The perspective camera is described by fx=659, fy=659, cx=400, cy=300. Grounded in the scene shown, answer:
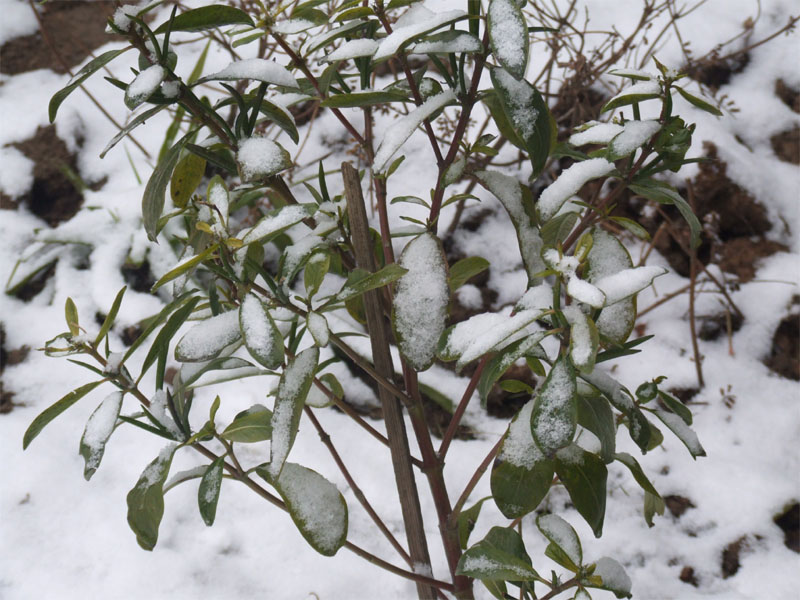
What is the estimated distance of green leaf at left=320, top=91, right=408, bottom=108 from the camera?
64cm

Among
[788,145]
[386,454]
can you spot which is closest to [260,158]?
[386,454]

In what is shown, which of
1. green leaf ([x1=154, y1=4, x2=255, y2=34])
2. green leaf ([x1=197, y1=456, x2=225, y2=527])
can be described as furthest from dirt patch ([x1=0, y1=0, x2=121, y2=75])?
green leaf ([x1=197, y1=456, x2=225, y2=527])

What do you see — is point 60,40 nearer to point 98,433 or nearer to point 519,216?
point 98,433

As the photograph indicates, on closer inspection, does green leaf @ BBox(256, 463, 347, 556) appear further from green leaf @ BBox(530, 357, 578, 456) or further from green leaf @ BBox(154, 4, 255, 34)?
green leaf @ BBox(154, 4, 255, 34)

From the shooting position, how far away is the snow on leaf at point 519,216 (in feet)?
2.35

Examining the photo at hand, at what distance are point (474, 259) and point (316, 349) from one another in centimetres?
28

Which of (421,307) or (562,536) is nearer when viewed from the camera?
(421,307)

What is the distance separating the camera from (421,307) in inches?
26.0

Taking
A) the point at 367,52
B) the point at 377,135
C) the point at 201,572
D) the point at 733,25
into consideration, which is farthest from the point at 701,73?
the point at 201,572

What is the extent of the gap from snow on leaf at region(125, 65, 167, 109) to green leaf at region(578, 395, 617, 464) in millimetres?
511

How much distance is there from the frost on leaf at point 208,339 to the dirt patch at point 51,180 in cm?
156

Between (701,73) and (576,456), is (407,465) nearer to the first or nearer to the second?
(576,456)

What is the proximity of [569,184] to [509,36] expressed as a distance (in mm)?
183

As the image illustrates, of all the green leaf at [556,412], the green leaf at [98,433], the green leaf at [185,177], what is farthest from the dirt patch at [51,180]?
the green leaf at [556,412]
